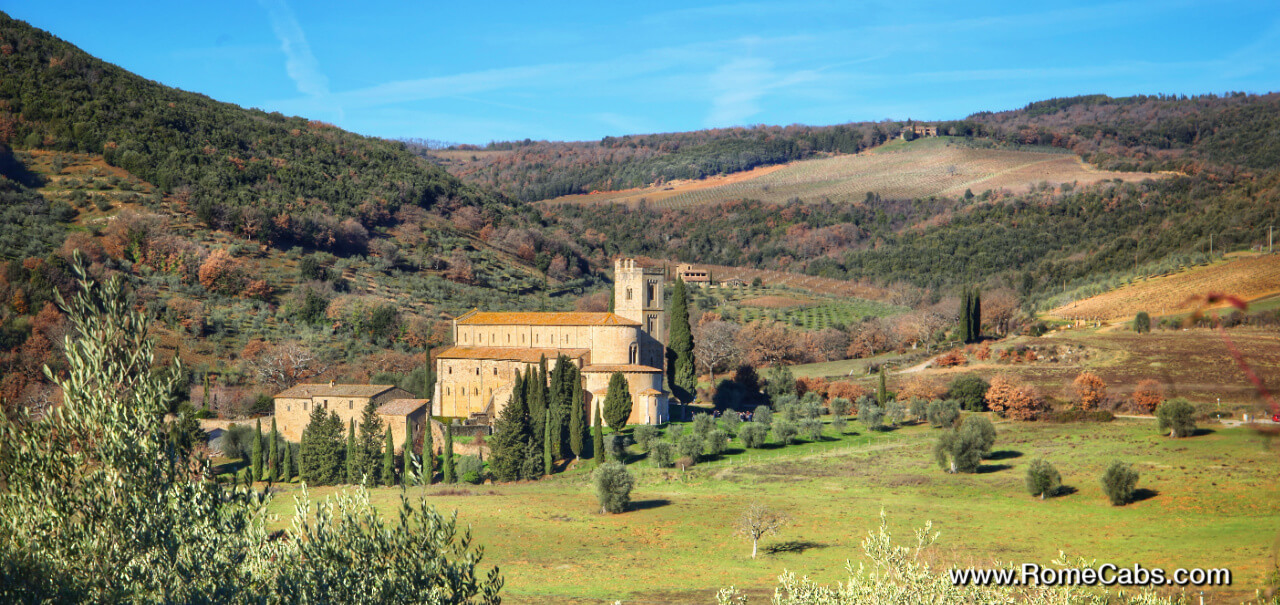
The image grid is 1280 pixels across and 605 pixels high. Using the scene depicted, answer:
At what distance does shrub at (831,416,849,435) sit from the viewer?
49.5 meters

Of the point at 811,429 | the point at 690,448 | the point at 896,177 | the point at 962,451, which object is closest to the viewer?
the point at 962,451

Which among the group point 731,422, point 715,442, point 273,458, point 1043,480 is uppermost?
point 731,422

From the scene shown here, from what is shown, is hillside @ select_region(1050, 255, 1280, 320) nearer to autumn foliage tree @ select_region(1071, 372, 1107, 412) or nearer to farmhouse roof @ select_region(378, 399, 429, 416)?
autumn foliage tree @ select_region(1071, 372, 1107, 412)

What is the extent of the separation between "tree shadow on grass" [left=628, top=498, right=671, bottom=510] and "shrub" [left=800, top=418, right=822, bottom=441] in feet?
39.1

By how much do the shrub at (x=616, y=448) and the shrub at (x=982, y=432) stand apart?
15507 millimetres

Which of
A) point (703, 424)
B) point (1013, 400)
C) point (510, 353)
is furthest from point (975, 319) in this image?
point (510, 353)

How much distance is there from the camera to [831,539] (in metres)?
30.6

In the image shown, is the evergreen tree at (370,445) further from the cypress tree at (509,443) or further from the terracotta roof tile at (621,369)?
the terracotta roof tile at (621,369)

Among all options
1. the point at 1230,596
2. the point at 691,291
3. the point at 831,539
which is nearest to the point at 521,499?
the point at 831,539

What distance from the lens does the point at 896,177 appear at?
173 m

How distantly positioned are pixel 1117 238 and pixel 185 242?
310 feet

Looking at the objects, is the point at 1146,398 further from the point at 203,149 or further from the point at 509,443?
the point at 203,149

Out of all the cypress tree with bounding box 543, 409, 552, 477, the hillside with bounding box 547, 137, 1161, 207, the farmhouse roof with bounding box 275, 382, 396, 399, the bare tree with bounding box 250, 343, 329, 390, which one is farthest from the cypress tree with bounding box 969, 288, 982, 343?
the hillside with bounding box 547, 137, 1161, 207

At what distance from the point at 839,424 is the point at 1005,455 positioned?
10.2 meters
